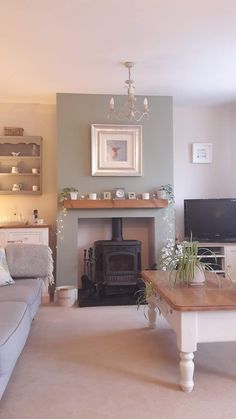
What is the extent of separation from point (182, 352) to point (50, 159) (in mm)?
3451

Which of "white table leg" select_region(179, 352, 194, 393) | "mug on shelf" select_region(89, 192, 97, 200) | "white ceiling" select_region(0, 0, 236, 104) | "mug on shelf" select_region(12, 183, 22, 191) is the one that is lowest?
"white table leg" select_region(179, 352, 194, 393)

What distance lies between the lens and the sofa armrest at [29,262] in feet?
10.4

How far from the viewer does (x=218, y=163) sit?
5.08 metres

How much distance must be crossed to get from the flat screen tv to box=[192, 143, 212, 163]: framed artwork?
740mm

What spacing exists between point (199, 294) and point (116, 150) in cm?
267

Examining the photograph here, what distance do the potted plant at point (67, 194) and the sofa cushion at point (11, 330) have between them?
6.75ft

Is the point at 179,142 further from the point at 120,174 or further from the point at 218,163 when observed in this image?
the point at 120,174

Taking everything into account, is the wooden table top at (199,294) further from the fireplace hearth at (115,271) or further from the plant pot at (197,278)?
the fireplace hearth at (115,271)

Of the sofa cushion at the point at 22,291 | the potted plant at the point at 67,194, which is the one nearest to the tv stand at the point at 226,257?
the potted plant at the point at 67,194

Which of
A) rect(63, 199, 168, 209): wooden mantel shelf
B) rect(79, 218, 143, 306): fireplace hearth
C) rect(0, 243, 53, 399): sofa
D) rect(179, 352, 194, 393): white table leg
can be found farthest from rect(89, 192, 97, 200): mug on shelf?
rect(179, 352, 194, 393): white table leg

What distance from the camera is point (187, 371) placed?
2004mm

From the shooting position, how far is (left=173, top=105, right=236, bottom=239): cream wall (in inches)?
198

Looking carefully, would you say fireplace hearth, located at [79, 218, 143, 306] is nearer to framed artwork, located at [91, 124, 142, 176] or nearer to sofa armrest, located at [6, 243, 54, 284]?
framed artwork, located at [91, 124, 142, 176]

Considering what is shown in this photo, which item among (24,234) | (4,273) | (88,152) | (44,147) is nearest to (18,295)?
(4,273)
